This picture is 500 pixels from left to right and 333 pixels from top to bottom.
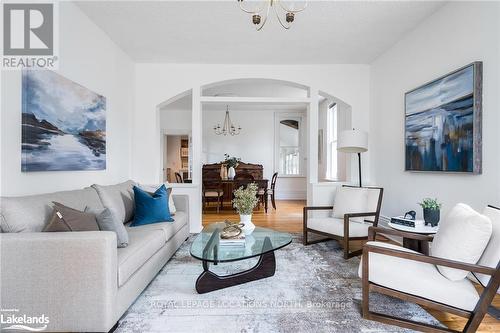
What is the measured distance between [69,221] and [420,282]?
247cm

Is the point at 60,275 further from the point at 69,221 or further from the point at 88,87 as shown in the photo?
the point at 88,87

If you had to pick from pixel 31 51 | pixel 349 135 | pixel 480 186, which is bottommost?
pixel 480 186

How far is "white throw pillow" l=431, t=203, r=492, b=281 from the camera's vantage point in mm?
1667

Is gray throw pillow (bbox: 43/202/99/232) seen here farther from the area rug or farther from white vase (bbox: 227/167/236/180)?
white vase (bbox: 227/167/236/180)

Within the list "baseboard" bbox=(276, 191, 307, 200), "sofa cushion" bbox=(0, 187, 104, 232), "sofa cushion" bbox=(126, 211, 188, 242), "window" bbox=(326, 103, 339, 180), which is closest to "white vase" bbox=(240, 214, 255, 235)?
"sofa cushion" bbox=(126, 211, 188, 242)

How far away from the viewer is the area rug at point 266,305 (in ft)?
5.98

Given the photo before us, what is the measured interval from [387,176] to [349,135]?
96 centimetres

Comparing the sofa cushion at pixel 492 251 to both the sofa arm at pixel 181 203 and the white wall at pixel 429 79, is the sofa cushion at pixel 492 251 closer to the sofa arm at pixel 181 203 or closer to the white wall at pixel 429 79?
the white wall at pixel 429 79


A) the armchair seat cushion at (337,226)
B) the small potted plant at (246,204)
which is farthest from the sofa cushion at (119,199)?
the armchair seat cushion at (337,226)

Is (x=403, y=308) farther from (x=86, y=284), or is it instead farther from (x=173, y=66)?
(x=173, y=66)

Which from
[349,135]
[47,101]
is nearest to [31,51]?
[47,101]

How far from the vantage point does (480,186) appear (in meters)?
2.38

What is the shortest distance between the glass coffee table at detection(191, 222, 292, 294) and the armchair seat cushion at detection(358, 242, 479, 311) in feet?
2.65

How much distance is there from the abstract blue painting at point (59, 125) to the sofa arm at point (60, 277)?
963mm
